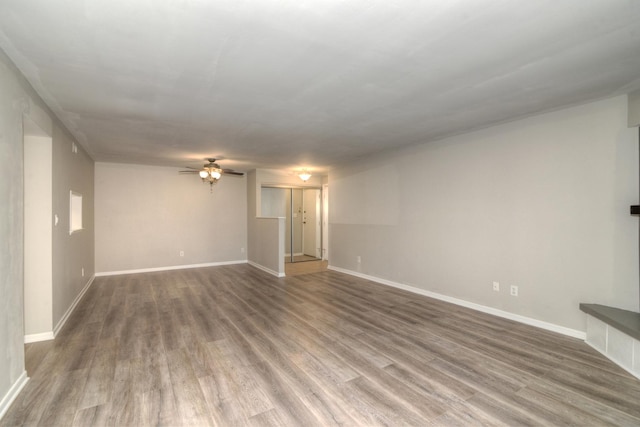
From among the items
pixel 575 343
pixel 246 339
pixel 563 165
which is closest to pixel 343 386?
pixel 246 339

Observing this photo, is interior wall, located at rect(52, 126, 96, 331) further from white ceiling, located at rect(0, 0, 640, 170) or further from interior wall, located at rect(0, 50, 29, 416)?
interior wall, located at rect(0, 50, 29, 416)

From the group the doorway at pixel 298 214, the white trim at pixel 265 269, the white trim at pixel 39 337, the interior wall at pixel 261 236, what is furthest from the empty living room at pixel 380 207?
the doorway at pixel 298 214

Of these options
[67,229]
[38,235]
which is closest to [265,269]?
[67,229]

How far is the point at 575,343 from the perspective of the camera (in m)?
3.02

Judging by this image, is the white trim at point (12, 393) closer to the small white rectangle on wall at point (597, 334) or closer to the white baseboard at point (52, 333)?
the white baseboard at point (52, 333)

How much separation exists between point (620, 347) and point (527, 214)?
152 cm

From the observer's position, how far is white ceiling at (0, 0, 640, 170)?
1.66 metres

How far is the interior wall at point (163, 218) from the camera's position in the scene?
6375mm

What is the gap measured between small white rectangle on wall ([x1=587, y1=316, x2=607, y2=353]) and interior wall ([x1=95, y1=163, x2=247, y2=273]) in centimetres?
695

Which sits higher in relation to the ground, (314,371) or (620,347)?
(620,347)

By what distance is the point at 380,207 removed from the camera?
224 inches

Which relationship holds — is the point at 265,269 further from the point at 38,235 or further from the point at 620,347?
the point at 620,347

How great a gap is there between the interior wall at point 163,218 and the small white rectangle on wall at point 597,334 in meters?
6.95

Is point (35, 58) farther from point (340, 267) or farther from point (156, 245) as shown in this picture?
point (340, 267)
